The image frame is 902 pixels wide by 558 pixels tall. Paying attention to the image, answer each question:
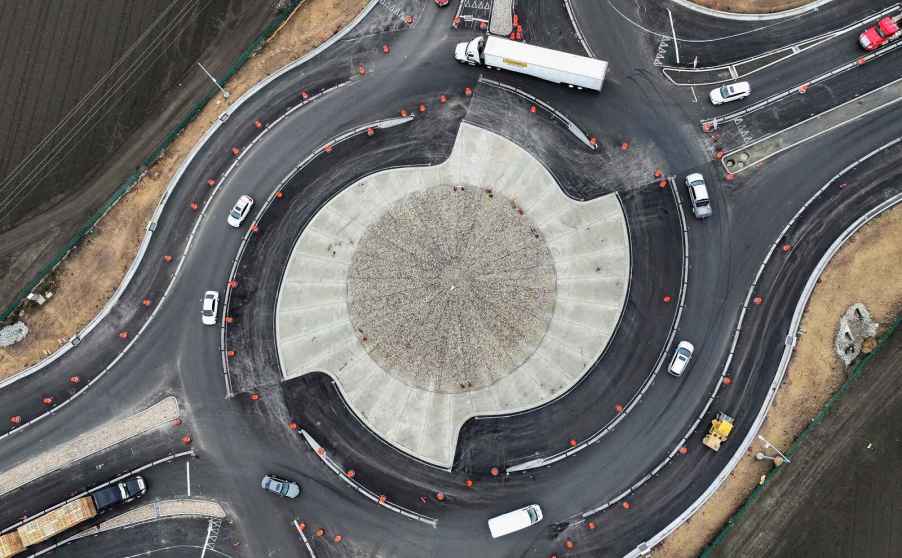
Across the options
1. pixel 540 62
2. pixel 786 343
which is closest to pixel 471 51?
Result: pixel 540 62

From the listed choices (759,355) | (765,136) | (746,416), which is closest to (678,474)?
(746,416)

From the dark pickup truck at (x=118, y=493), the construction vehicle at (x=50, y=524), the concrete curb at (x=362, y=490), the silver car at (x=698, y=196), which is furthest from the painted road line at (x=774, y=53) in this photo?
the construction vehicle at (x=50, y=524)

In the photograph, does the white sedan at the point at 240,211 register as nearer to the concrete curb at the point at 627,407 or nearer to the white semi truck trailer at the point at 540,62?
the white semi truck trailer at the point at 540,62

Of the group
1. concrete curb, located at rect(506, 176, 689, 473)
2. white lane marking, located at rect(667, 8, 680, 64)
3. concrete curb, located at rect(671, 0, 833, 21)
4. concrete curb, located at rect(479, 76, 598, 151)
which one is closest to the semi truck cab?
concrete curb, located at rect(479, 76, 598, 151)

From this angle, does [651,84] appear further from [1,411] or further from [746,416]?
[1,411]

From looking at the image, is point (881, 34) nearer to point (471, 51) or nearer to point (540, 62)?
point (540, 62)

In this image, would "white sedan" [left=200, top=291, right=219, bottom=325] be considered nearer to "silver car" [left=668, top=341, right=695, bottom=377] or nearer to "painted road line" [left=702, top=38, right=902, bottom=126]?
"silver car" [left=668, top=341, right=695, bottom=377]

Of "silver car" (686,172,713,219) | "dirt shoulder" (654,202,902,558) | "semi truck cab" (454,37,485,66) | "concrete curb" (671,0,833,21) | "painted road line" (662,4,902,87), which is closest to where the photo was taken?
"dirt shoulder" (654,202,902,558)
